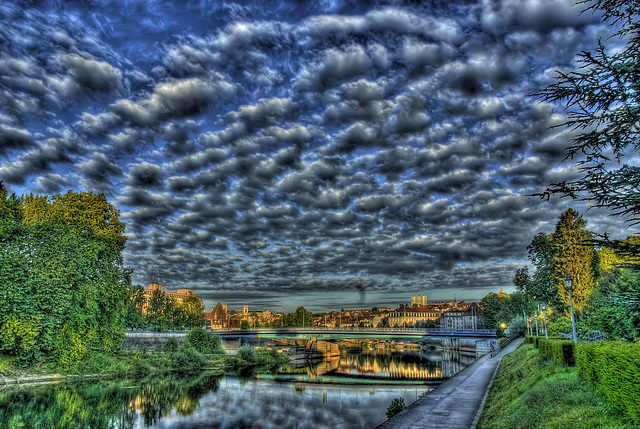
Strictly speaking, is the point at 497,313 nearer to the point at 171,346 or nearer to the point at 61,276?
the point at 171,346

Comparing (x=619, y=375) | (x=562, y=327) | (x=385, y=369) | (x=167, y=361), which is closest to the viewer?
(x=619, y=375)

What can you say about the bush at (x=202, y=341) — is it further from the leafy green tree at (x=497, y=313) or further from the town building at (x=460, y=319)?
the town building at (x=460, y=319)

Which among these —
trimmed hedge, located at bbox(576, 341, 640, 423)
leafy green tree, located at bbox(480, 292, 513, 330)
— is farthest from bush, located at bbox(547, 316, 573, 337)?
leafy green tree, located at bbox(480, 292, 513, 330)

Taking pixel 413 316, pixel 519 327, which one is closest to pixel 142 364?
pixel 519 327

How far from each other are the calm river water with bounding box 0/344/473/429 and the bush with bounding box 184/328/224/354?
17751mm

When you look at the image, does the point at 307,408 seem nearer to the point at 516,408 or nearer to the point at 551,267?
the point at 516,408

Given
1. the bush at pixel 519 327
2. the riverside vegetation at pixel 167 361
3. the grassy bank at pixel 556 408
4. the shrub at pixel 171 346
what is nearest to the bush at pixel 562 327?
the grassy bank at pixel 556 408

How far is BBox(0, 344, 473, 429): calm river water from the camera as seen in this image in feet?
85.9

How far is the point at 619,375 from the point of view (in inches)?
393

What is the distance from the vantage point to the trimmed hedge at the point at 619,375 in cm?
921

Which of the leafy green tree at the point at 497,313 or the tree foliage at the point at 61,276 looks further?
the leafy green tree at the point at 497,313

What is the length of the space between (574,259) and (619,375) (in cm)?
3940

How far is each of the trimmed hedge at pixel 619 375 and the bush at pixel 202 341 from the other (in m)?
59.1

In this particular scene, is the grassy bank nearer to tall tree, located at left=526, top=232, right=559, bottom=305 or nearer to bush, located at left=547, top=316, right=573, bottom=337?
bush, located at left=547, top=316, right=573, bottom=337
